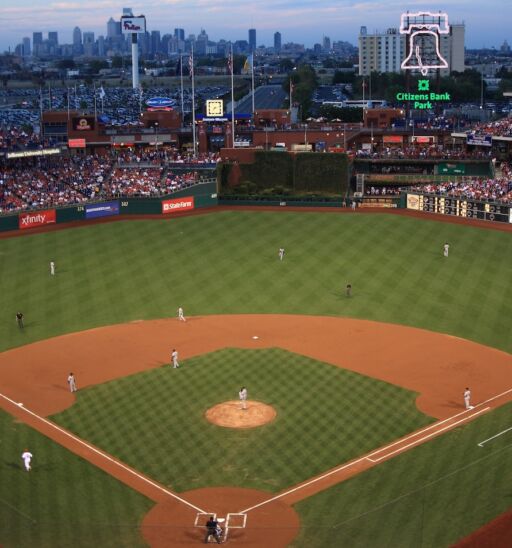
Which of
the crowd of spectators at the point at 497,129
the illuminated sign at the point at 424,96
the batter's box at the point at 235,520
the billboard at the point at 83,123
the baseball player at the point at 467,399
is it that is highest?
the illuminated sign at the point at 424,96

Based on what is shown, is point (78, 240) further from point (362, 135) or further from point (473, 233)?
point (362, 135)

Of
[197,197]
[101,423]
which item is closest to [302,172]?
[197,197]

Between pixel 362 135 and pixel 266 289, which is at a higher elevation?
pixel 362 135

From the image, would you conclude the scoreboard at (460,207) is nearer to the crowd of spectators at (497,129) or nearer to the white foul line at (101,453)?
the crowd of spectators at (497,129)

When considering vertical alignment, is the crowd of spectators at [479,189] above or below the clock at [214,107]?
below

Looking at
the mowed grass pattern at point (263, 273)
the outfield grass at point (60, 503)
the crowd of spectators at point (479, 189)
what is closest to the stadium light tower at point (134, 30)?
the crowd of spectators at point (479, 189)

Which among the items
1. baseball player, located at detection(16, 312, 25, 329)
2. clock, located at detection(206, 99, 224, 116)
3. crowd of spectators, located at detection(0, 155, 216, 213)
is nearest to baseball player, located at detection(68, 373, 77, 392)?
baseball player, located at detection(16, 312, 25, 329)

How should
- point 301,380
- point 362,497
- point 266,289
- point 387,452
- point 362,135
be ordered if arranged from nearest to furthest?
point 362,497, point 387,452, point 301,380, point 266,289, point 362,135
